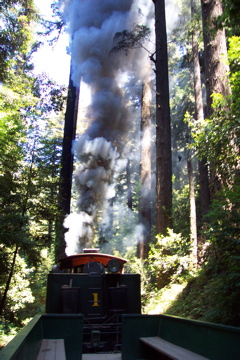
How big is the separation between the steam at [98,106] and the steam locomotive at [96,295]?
5.97 metres

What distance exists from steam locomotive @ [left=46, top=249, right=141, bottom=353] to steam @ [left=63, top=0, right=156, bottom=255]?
597 centimetres

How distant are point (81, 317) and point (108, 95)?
41.0ft

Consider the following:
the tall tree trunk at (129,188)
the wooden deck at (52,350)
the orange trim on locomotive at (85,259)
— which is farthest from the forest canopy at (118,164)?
the tall tree trunk at (129,188)

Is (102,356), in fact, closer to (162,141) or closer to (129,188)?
(162,141)

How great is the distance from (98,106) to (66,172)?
3.59m

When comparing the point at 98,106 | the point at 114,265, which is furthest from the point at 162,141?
the point at 114,265

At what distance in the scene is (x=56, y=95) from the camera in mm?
15898

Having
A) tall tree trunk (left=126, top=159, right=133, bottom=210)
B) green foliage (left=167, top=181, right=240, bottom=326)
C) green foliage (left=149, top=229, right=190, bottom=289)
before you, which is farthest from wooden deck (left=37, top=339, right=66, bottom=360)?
tall tree trunk (left=126, top=159, right=133, bottom=210)

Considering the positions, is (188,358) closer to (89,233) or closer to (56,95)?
(89,233)

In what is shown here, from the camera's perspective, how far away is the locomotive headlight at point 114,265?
6457mm

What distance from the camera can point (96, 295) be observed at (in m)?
6.47

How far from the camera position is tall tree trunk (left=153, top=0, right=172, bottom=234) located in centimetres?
1140

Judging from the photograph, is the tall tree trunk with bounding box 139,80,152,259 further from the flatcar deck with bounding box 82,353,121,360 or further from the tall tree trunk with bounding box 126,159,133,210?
the tall tree trunk with bounding box 126,159,133,210

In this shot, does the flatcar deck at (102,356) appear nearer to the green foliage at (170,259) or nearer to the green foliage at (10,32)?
the green foliage at (170,259)
